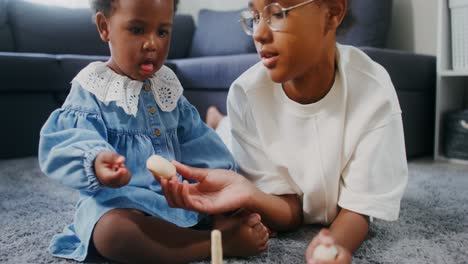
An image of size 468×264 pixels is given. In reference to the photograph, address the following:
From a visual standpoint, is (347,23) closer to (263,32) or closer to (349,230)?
(263,32)

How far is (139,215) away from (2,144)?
1382 mm

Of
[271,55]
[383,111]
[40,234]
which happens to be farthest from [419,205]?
[40,234]

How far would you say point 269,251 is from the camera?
790 millimetres

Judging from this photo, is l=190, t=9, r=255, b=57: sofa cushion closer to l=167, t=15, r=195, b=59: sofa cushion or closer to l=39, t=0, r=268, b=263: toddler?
l=167, t=15, r=195, b=59: sofa cushion

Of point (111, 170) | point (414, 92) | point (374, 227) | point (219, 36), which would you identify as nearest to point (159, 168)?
point (111, 170)

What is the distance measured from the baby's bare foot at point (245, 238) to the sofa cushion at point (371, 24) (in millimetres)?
1402

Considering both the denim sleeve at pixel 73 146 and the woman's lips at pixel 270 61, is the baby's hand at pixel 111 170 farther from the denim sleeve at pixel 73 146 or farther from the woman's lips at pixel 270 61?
the woman's lips at pixel 270 61

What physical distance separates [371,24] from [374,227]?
4.25 ft

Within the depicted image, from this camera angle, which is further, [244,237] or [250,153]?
[250,153]

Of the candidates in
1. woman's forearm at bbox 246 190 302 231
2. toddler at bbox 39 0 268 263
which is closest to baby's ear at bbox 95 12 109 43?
toddler at bbox 39 0 268 263

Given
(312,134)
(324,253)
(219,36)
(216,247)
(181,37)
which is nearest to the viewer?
(216,247)

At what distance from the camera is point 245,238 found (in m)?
0.75

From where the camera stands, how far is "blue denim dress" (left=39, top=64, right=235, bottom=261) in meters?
0.69

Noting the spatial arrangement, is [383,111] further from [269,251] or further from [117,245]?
[117,245]
